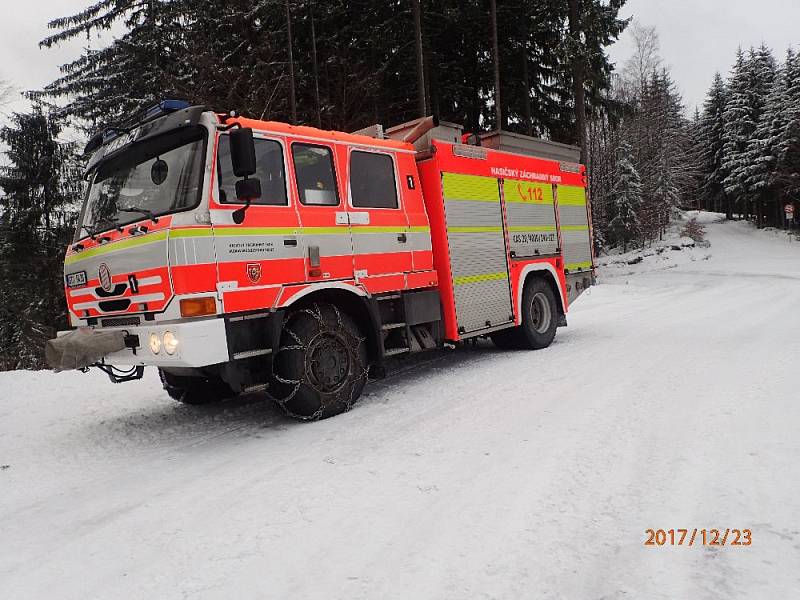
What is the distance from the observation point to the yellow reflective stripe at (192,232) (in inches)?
165

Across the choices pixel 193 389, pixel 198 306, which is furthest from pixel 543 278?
pixel 198 306

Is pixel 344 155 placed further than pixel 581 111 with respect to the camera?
No

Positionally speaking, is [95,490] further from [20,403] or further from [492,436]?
[20,403]

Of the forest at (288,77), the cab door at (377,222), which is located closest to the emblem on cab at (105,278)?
the cab door at (377,222)

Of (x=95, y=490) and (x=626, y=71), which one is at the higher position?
(x=626, y=71)

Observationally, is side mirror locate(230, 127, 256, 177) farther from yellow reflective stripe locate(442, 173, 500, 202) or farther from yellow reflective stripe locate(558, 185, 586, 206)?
yellow reflective stripe locate(558, 185, 586, 206)

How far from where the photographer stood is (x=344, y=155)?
553 centimetres

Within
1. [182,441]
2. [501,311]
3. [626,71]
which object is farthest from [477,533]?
[626,71]

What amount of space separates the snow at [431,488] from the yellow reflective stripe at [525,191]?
2534mm

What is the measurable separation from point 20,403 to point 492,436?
5858 mm

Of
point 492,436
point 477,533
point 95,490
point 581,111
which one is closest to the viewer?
point 477,533

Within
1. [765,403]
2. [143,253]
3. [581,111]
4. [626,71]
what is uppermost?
[626,71]

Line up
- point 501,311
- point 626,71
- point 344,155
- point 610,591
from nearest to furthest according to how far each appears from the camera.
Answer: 1. point 610,591
2. point 344,155
3. point 501,311
4. point 626,71
